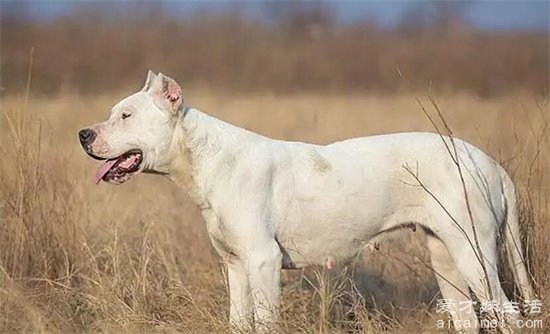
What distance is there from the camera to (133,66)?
28938mm

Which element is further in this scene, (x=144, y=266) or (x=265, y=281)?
(x=144, y=266)

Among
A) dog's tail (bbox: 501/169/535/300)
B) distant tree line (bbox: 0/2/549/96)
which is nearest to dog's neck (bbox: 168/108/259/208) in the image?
dog's tail (bbox: 501/169/535/300)

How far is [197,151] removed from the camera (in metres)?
6.52

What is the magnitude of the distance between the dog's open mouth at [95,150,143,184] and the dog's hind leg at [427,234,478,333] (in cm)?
196

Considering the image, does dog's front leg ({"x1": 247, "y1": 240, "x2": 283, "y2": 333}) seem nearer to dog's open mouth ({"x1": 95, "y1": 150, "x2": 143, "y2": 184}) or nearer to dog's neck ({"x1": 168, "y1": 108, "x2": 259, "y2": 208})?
dog's neck ({"x1": 168, "y1": 108, "x2": 259, "y2": 208})

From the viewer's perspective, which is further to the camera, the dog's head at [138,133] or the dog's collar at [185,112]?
the dog's collar at [185,112]

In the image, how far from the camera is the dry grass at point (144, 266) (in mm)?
6715

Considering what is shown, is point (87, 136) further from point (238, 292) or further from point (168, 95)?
point (238, 292)

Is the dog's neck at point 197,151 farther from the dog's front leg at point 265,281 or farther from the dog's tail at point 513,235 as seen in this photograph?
the dog's tail at point 513,235

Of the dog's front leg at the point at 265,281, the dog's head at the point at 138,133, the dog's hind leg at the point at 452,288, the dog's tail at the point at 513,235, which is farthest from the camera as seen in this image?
the dog's hind leg at the point at 452,288

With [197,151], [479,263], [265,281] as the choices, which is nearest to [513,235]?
[479,263]

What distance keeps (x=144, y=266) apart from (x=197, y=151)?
114 centimetres

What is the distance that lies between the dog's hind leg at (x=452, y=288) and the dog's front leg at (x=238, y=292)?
125 cm

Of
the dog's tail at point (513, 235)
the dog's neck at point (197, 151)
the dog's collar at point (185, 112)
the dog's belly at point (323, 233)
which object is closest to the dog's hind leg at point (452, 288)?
the dog's tail at point (513, 235)
